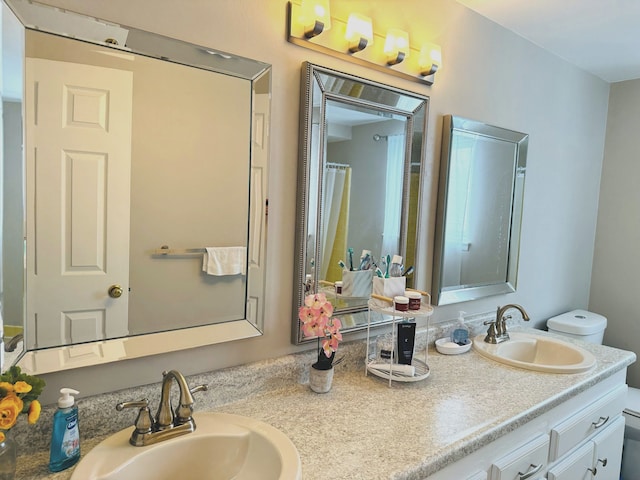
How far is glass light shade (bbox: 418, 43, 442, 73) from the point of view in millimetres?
1623

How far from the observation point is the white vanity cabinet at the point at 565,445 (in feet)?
3.95

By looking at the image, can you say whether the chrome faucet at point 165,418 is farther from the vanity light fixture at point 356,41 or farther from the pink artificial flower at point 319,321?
the vanity light fixture at point 356,41

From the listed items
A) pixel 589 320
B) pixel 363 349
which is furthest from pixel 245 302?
pixel 589 320

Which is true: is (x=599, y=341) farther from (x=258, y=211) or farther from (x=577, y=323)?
(x=258, y=211)

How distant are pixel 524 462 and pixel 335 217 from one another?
0.98m

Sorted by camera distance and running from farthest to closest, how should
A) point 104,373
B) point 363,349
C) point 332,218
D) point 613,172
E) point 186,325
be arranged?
point 613,172 → point 363,349 → point 332,218 → point 186,325 → point 104,373

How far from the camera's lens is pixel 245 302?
1287 millimetres

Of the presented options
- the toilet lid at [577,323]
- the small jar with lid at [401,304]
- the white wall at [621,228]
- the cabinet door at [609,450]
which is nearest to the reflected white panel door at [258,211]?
the small jar with lid at [401,304]

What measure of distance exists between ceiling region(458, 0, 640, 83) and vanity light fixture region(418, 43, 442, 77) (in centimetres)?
33

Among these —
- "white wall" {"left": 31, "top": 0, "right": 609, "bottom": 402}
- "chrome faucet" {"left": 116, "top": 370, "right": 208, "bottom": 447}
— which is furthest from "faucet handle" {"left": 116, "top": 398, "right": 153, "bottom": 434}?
"white wall" {"left": 31, "top": 0, "right": 609, "bottom": 402}

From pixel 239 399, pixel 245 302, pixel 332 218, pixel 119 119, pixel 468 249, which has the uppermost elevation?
pixel 119 119

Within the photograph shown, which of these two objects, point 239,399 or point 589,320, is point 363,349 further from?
point 589,320

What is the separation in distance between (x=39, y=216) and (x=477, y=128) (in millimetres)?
1720

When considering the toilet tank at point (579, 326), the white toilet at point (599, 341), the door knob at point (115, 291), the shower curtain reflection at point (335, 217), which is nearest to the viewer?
the door knob at point (115, 291)
